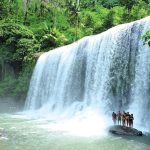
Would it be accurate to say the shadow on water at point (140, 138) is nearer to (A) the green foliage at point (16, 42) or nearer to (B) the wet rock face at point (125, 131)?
(B) the wet rock face at point (125, 131)

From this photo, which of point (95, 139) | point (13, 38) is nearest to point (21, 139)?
point (95, 139)

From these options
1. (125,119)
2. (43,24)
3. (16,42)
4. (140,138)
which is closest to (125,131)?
(140,138)

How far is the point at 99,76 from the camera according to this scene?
3098 centimetres

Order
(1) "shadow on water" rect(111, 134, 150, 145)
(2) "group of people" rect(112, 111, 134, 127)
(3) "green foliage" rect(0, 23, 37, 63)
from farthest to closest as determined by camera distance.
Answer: (3) "green foliage" rect(0, 23, 37, 63)
(2) "group of people" rect(112, 111, 134, 127)
(1) "shadow on water" rect(111, 134, 150, 145)

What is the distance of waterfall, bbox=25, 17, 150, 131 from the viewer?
87.5 feet

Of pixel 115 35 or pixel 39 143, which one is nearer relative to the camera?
pixel 39 143

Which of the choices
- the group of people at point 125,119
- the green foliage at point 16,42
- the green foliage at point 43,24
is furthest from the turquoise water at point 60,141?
the green foliage at point 16,42

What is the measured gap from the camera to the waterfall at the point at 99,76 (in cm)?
2667

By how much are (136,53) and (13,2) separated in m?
41.7

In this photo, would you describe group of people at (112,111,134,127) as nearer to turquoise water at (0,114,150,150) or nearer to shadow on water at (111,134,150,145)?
shadow on water at (111,134,150,145)

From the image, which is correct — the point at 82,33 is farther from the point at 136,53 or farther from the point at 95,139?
the point at 95,139

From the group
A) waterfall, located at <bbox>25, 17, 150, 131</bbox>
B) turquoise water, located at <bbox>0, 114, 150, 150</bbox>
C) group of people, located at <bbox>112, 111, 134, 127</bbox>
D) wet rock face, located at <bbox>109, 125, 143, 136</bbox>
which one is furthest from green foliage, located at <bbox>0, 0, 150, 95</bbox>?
wet rock face, located at <bbox>109, 125, 143, 136</bbox>

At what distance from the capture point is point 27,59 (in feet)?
143

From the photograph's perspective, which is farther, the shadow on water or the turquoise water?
the shadow on water
